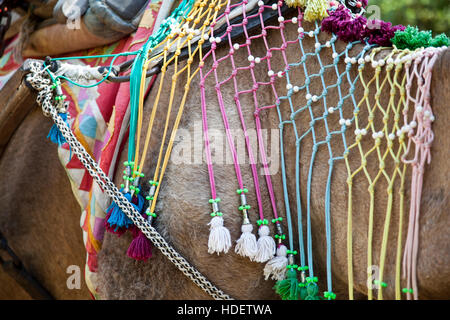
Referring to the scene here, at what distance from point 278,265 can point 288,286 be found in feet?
0.18

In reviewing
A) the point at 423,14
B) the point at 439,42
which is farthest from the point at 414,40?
the point at 423,14

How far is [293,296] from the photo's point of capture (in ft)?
A: 4.13

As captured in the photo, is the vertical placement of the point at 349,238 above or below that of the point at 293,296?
above

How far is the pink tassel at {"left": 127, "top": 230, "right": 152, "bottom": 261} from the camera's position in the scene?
1335 millimetres

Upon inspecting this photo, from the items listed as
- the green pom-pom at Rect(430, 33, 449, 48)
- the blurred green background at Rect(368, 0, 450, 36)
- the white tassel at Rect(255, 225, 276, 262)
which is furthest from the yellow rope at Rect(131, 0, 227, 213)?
the blurred green background at Rect(368, 0, 450, 36)

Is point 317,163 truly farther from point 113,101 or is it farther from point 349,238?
point 113,101

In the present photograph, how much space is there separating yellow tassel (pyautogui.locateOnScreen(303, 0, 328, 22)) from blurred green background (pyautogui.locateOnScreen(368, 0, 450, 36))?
9.90 ft

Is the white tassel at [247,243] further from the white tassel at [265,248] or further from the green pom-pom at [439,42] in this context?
the green pom-pom at [439,42]

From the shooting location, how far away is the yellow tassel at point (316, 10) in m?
1.29

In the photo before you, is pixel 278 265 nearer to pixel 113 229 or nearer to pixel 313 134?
pixel 313 134

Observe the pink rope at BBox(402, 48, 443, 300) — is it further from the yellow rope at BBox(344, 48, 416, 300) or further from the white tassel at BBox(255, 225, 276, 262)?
the white tassel at BBox(255, 225, 276, 262)

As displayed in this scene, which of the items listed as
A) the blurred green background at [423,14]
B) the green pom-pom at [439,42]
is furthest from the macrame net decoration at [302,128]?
the blurred green background at [423,14]
